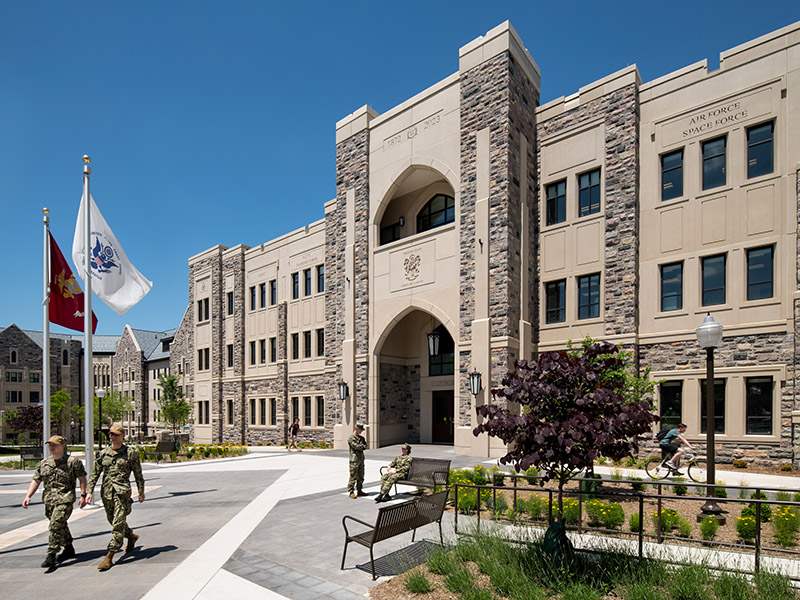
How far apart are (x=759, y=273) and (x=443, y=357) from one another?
1303 cm

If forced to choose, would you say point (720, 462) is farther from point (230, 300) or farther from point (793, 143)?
point (230, 300)

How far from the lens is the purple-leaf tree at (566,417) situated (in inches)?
226

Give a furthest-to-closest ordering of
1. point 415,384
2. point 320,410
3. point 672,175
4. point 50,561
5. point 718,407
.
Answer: point 320,410 < point 415,384 < point 672,175 < point 718,407 < point 50,561

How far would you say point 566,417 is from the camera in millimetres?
6133

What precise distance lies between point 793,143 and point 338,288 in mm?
18704

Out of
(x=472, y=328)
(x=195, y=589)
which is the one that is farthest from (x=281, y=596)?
(x=472, y=328)

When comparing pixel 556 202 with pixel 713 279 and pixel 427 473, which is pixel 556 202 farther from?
pixel 427 473

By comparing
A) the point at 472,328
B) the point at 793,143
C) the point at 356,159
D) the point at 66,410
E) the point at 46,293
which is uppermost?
the point at 356,159

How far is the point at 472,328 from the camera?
19750 millimetres

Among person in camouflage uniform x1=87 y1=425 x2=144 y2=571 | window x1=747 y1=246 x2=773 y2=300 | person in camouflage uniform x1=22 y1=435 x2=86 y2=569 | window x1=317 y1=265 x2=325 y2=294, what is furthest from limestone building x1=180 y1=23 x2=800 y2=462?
person in camouflage uniform x1=22 y1=435 x2=86 y2=569

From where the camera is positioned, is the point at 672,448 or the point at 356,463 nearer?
the point at 356,463

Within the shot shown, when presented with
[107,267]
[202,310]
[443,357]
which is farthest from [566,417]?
[202,310]

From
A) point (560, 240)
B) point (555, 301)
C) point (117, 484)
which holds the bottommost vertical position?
point (117, 484)

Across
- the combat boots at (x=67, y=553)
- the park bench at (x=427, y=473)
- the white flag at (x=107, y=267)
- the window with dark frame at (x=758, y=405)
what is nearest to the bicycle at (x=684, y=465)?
the window with dark frame at (x=758, y=405)
